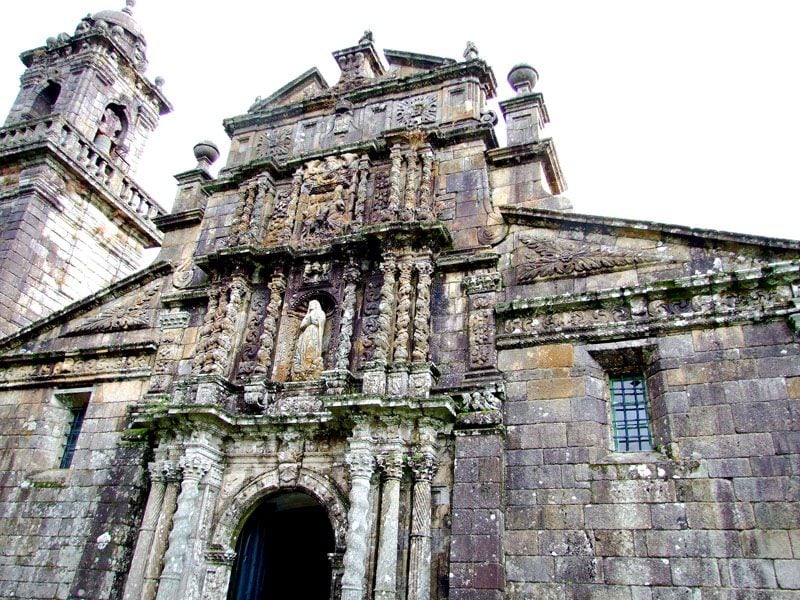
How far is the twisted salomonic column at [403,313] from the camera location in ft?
31.8

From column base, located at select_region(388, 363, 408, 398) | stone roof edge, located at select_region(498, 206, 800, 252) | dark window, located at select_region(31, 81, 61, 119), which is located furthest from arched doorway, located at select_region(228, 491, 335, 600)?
dark window, located at select_region(31, 81, 61, 119)

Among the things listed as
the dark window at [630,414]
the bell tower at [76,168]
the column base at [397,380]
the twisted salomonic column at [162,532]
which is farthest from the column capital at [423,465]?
the bell tower at [76,168]

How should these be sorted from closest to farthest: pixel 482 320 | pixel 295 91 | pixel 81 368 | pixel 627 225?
pixel 627 225 → pixel 482 320 → pixel 81 368 → pixel 295 91

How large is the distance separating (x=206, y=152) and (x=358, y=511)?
8877mm

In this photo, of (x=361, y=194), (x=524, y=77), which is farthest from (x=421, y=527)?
(x=524, y=77)

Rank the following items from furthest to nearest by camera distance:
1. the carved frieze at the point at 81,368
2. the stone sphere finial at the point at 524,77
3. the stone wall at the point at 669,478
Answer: the stone sphere finial at the point at 524,77 → the carved frieze at the point at 81,368 → the stone wall at the point at 669,478

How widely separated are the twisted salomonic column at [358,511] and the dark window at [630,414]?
3.22m

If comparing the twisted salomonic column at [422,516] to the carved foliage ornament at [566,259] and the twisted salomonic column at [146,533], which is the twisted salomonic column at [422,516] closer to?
the carved foliage ornament at [566,259]

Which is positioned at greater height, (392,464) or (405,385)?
→ (405,385)

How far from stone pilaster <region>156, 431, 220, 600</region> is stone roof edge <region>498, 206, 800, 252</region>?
5712 mm

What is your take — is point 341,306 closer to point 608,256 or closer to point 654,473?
point 608,256

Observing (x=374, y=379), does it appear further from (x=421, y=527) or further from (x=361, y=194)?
(x=361, y=194)

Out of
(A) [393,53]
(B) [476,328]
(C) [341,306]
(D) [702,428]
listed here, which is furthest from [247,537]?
(A) [393,53]

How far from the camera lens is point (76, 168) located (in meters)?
16.2
